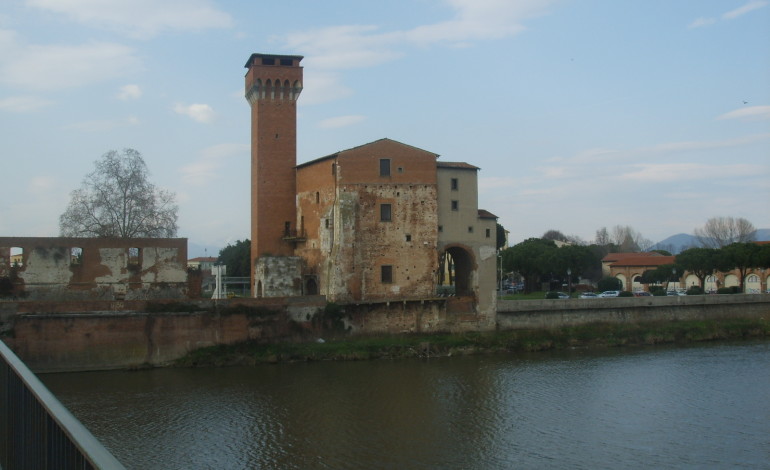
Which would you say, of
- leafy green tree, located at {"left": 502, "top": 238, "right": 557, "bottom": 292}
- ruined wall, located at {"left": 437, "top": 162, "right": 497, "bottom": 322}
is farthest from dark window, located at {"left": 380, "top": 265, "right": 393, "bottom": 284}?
leafy green tree, located at {"left": 502, "top": 238, "right": 557, "bottom": 292}

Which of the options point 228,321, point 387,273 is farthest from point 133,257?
point 387,273

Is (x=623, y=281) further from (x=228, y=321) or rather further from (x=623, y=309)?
(x=228, y=321)

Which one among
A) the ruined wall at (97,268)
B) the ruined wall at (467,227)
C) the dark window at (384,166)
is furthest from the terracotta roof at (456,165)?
the ruined wall at (97,268)

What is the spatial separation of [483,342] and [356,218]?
27.8 ft

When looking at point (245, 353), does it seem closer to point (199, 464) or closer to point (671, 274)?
point (199, 464)

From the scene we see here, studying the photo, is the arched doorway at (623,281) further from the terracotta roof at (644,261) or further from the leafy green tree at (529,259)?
the leafy green tree at (529,259)

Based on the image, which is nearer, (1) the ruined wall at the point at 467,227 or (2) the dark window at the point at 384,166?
(2) the dark window at the point at 384,166

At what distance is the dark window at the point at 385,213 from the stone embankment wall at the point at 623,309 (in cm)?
729

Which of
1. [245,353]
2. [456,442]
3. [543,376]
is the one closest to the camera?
[456,442]

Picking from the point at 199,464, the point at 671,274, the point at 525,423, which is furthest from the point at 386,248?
the point at 671,274

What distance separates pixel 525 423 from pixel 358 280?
47.2ft

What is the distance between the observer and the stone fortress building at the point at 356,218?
34.0m

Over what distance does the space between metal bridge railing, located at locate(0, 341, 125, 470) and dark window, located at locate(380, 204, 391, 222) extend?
93.6 feet

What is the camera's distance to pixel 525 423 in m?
21.0
